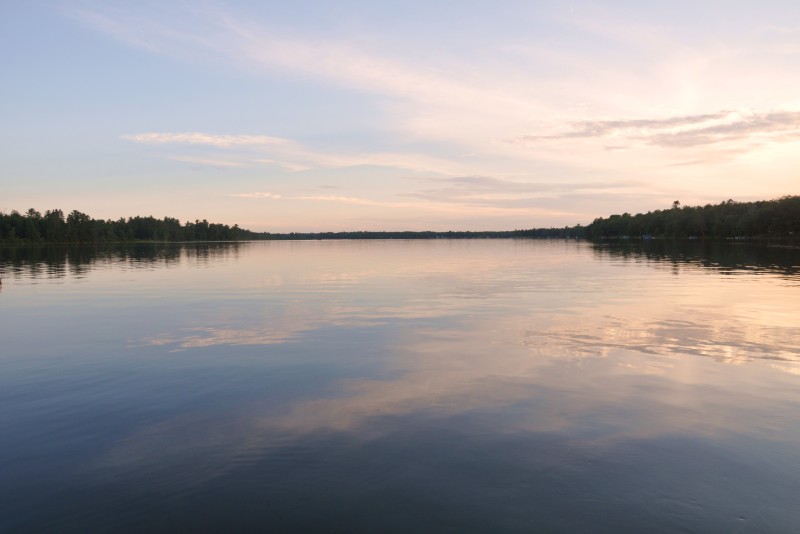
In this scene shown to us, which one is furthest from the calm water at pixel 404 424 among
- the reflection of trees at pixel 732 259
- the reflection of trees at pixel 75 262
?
the reflection of trees at pixel 75 262

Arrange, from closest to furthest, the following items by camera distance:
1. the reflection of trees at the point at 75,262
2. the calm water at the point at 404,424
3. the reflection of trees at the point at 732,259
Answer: the calm water at the point at 404,424, the reflection of trees at the point at 732,259, the reflection of trees at the point at 75,262

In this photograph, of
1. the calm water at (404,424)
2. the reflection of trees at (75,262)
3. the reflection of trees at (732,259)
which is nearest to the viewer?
the calm water at (404,424)

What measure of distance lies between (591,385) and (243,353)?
42.8 feet

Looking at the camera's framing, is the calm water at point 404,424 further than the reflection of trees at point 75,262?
No

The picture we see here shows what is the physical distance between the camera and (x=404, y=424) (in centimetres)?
1296

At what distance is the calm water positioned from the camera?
9.10 m

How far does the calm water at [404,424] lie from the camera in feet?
29.9

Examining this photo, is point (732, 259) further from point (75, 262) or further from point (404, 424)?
point (75, 262)

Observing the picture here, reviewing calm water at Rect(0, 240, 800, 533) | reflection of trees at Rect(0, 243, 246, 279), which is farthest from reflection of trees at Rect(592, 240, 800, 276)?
reflection of trees at Rect(0, 243, 246, 279)

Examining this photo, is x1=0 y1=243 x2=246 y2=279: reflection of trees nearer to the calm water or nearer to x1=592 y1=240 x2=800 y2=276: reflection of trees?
the calm water

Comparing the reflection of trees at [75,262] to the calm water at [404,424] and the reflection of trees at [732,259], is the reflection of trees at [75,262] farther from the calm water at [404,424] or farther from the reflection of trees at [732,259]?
the reflection of trees at [732,259]

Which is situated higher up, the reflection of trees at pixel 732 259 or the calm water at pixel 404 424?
the reflection of trees at pixel 732 259

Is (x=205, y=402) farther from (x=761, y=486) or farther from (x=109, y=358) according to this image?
(x=761, y=486)

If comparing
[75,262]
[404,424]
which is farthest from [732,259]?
[75,262]
